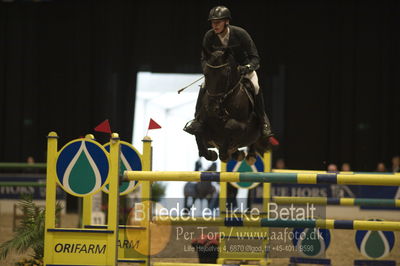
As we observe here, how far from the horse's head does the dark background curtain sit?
7.10 meters

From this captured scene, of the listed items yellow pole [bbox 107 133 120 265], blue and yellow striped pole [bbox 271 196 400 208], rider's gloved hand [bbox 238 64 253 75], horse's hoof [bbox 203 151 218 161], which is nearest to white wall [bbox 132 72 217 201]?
blue and yellow striped pole [bbox 271 196 400 208]

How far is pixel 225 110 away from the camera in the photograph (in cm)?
386

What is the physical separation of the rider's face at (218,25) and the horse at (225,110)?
0.66ft

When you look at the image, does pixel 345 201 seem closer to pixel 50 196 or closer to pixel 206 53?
pixel 206 53

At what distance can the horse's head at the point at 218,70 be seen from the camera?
Result: 3646 millimetres

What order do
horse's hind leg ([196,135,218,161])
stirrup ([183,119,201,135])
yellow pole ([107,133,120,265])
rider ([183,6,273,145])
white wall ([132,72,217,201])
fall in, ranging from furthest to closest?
white wall ([132,72,217,201]), horse's hind leg ([196,135,218,161]), stirrup ([183,119,201,135]), rider ([183,6,273,145]), yellow pole ([107,133,120,265])

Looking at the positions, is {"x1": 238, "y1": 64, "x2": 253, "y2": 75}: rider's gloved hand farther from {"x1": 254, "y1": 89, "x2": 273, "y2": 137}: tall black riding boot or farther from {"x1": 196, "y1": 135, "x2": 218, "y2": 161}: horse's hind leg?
{"x1": 196, "y1": 135, "x2": 218, "y2": 161}: horse's hind leg

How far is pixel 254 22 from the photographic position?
35.4 ft

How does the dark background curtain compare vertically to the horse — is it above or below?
above

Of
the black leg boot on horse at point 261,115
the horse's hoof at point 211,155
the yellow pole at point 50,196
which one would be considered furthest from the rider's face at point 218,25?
the yellow pole at point 50,196

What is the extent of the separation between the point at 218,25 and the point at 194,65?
274 inches

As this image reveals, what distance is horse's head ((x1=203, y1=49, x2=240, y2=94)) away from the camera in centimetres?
365

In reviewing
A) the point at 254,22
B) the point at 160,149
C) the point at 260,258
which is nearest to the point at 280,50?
the point at 254,22

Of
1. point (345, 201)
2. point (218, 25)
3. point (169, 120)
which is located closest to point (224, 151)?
point (218, 25)
